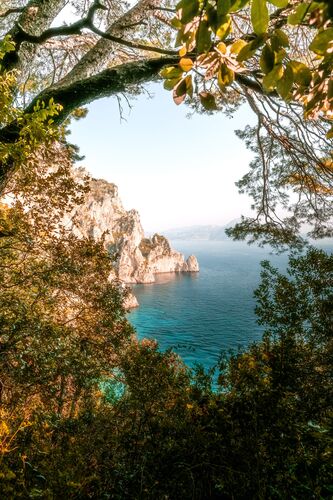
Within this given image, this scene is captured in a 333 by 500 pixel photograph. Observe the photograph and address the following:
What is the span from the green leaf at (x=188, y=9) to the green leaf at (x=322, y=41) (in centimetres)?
36

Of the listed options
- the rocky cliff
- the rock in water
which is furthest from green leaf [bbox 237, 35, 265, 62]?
the rock in water

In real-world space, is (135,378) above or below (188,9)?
below

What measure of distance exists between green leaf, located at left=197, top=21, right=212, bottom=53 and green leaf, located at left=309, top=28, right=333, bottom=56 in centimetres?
33

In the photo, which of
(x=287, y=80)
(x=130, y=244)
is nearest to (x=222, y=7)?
(x=287, y=80)

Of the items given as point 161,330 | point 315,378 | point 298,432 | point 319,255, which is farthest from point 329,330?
point 161,330

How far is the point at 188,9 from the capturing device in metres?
0.79

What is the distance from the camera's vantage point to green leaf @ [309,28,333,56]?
2.49ft

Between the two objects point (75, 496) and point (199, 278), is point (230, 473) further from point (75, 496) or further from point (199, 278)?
point (199, 278)

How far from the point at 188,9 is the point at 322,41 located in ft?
1.37

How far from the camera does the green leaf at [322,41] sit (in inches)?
29.9

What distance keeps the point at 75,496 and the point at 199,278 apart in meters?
101

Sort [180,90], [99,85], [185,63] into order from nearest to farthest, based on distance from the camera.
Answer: [185,63]
[180,90]
[99,85]

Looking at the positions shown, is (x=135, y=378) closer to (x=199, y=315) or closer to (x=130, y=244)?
(x=199, y=315)

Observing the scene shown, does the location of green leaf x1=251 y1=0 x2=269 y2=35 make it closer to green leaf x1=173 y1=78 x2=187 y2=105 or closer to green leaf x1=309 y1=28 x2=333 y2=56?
green leaf x1=309 y1=28 x2=333 y2=56
